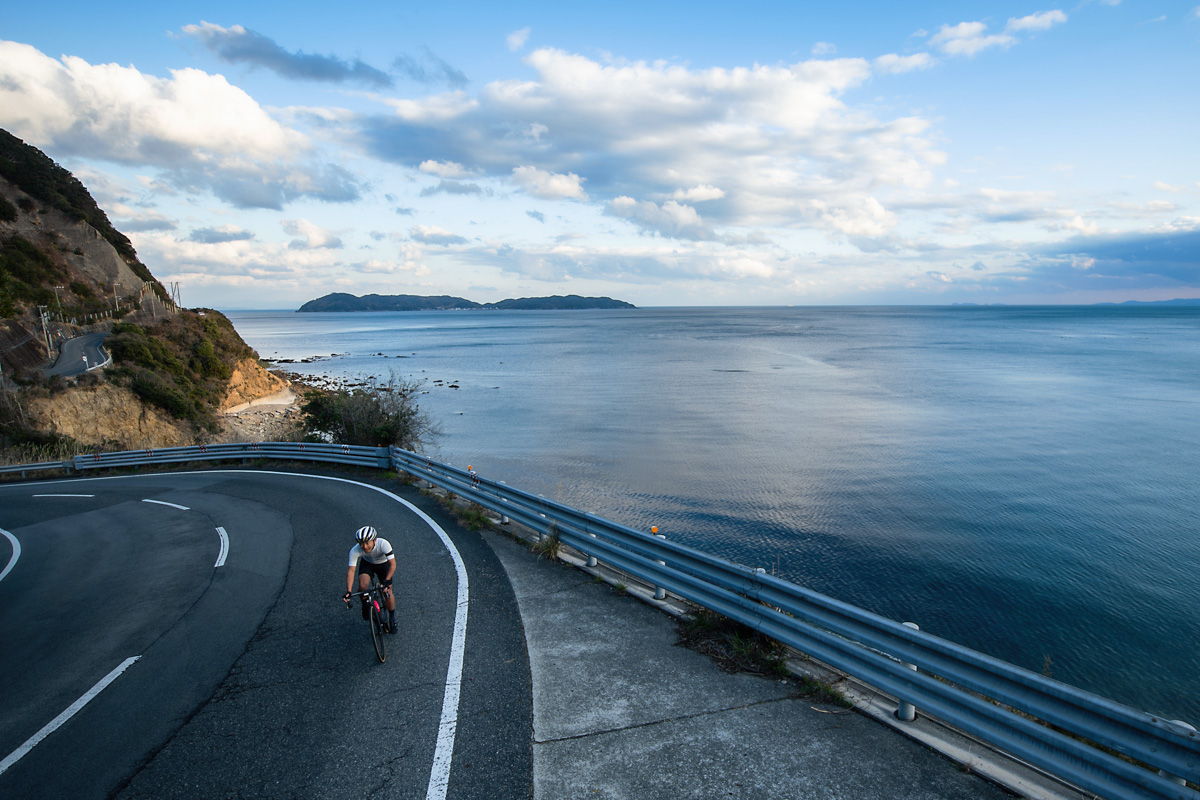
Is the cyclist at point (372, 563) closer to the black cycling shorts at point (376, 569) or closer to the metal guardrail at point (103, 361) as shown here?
the black cycling shorts at point (376, 569)

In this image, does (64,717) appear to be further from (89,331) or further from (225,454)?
(89,331)

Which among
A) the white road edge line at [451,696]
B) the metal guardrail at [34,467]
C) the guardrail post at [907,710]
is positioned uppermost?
the guardrail post at [907,710]

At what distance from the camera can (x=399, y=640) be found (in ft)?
23.3

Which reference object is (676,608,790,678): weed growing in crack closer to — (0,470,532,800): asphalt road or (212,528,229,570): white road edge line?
(0,470,532,800): asphalt road

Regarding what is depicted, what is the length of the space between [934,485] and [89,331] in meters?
59.8

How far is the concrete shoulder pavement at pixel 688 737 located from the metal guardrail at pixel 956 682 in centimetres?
41

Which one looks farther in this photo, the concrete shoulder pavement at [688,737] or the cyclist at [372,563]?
the cyclist at [372,563]

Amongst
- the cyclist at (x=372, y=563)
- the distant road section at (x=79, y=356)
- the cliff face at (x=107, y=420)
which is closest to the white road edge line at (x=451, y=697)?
the cyclist at (x=372, y=563)

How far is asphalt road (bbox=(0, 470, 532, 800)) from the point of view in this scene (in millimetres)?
4875

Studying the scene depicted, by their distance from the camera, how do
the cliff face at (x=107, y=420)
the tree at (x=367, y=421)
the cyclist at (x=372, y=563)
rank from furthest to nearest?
the cliff face at (x=107, y=420)
the tree at (x=367, y=421)
the cyclist at (x=372, y=563)

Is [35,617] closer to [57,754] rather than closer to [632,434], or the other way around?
[57,754]

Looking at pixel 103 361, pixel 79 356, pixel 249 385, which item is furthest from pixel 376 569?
pixel 249 385

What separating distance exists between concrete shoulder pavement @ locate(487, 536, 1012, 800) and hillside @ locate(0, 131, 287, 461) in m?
32.7

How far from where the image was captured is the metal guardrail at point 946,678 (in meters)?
3.64
